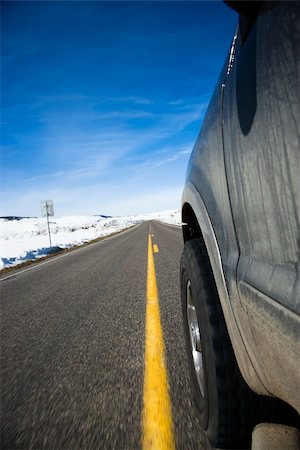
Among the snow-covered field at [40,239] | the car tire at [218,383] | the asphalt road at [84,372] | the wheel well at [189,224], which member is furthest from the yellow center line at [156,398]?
the snow-covered field at [40,239]

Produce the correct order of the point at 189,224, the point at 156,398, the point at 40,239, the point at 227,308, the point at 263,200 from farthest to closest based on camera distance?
the point at 40,239, the point at 189,224, the point at 156,398, the point at 227,308, the point at 263,200

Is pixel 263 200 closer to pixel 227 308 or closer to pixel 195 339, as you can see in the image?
pixel 227 308

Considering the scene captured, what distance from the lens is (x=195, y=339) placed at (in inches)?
68.1

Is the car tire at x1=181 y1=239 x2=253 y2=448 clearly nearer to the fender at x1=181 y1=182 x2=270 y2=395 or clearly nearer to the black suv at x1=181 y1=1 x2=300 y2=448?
the black suv at x1=181 y1=1 x2=300 y2=448

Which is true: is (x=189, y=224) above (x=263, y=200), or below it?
below

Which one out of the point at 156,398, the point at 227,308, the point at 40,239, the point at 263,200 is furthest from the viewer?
the point at 40,239

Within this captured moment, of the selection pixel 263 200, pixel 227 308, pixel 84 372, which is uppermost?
pixel 263 200

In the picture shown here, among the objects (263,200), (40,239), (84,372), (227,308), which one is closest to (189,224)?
(227,308)

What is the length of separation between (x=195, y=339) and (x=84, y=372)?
0.89 meters

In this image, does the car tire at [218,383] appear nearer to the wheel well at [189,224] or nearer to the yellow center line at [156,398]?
the yellow center line at [156,398]

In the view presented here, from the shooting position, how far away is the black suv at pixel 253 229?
0.69 meters

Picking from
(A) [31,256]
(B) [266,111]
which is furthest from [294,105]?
(A) [31,256]

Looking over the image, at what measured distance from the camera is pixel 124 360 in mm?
2178

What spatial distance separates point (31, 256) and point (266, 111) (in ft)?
44.1
